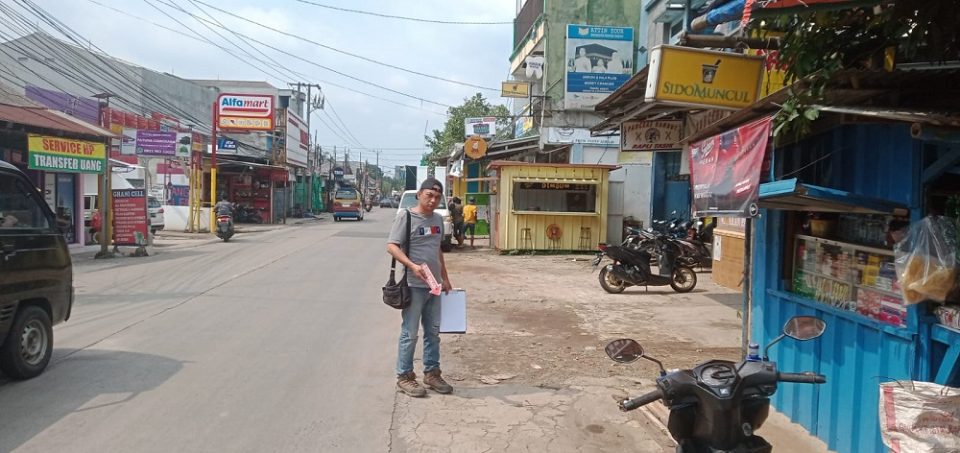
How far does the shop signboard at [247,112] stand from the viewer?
111 ft

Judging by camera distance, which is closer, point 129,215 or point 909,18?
point 909,18

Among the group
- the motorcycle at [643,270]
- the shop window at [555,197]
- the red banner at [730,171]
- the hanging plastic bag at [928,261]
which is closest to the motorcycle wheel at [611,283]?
the motorcycle at [643,270]

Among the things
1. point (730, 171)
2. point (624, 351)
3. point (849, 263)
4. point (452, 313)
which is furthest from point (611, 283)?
point (624, 351)

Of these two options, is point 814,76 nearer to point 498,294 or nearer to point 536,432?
point 536,432

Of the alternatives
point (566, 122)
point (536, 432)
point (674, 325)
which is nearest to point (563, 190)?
point (566, 122)

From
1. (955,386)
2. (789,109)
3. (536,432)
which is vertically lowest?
(536,432)

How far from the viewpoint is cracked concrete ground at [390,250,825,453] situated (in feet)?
15.8

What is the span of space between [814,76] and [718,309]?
696 cm

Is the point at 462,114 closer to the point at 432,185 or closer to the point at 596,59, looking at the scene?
the point at 596,59

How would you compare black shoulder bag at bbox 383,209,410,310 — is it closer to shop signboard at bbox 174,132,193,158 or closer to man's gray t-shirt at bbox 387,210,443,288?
man's gray t-shirt at bbox 387,210,443,288

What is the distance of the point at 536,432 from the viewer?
4.92 m

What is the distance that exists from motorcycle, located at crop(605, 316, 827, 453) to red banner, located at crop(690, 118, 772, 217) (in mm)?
1616

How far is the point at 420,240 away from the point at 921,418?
3.69 m

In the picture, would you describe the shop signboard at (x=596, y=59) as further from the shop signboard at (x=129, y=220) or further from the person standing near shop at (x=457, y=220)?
the shop signboard at (x=129, y=220)
